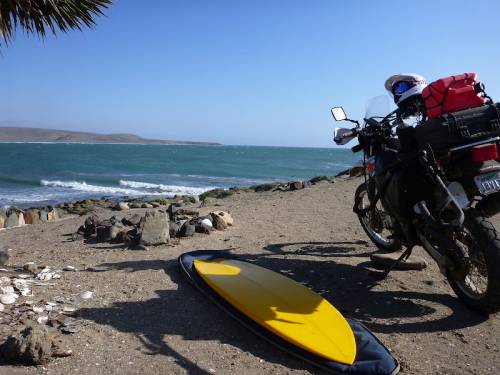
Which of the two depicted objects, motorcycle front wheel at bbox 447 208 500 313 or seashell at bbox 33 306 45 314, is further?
seashell at bbox 33 306 45 314

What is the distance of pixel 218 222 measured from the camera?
22.4ft

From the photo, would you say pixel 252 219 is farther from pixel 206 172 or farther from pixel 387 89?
pixel 206 172

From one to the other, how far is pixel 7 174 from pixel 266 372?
34.9m

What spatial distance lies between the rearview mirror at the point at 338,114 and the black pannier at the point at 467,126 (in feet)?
4.47

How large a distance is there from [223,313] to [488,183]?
2.34 m

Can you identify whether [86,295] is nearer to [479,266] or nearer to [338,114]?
[338,114]

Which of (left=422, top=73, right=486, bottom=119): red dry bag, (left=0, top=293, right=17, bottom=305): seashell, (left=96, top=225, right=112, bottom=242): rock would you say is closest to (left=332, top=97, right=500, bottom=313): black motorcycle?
(left=422, top=73, right=486, bottom=119): red dry bag

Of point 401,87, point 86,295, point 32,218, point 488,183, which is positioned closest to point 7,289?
point 86,295

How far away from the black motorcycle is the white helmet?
1.30ft

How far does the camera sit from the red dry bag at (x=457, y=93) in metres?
3.61

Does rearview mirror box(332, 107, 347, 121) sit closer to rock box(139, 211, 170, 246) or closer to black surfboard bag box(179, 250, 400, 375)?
black surfboard bag box(179, 250, 400, 375)

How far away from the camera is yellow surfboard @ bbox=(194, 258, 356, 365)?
305 centimetres

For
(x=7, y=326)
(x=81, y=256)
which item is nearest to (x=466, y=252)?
(x=7, y=326)

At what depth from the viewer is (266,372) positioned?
287 cm
